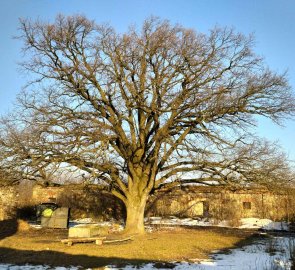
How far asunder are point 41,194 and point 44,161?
16774mm

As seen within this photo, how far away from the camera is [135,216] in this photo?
18438 millimetres

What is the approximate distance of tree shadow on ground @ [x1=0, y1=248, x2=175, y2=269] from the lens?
1079 cm

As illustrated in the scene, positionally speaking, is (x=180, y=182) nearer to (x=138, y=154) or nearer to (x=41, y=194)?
(x=138, y=154)

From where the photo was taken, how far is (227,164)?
18078mm

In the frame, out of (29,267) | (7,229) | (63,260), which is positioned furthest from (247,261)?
(7,229)

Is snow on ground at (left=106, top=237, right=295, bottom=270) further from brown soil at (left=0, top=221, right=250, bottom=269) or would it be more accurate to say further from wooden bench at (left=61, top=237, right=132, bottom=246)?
wooden bench at (left=61, top=237, right=132, bottom=246)

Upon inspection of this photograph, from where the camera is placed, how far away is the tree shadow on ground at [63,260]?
35.4ft

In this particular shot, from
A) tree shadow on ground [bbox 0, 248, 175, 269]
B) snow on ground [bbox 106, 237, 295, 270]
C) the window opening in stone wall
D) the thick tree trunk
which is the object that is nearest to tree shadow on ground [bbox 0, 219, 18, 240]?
tree shadow on ground [bbox 0, 248, 175, 269]

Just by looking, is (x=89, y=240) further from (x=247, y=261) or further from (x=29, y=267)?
(x=247, y=261)

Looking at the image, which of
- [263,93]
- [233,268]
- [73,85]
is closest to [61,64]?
[73,85]

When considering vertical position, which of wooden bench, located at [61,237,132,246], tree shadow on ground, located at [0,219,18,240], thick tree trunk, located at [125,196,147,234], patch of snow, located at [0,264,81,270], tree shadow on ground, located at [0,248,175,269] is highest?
thick tree trunk, located at [125,196,147,234]

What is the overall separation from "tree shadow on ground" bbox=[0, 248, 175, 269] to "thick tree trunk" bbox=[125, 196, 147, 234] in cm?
616

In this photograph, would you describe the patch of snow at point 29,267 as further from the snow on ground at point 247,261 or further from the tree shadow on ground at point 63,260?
Answer: the snow on ground at point 247,261

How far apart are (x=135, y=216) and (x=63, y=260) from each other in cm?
743
